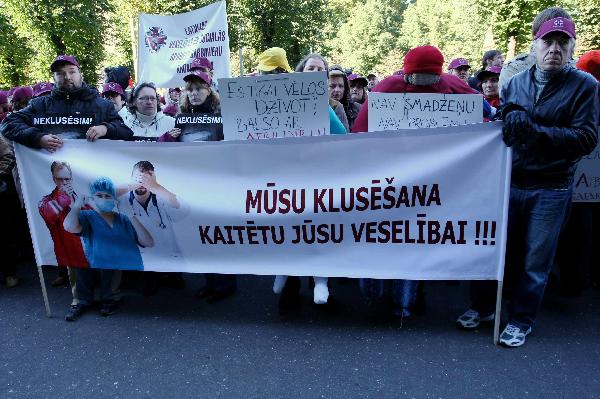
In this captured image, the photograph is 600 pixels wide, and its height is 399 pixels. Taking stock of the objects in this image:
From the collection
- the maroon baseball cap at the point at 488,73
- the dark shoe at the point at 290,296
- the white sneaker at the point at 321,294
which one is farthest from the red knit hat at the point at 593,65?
the dark shoe at the point at 290,296

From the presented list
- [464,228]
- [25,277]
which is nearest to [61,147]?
[25,277]

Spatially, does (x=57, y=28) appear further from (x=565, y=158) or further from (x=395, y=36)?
(x=395, y=36)

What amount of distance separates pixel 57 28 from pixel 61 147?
17140 millimetres

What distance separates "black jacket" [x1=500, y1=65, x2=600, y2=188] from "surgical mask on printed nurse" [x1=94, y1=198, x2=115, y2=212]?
2790 millimetres

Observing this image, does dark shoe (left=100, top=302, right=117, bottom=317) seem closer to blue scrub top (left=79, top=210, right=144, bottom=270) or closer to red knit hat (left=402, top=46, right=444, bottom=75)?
blue scrub top (left=79, top=210, right=144, bottom=270)

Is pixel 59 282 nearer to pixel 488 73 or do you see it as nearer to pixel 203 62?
pixel 203 62

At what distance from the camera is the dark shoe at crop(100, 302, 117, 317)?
395cm

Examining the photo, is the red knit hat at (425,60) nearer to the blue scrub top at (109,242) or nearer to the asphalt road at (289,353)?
the asphalt road at (289,353)

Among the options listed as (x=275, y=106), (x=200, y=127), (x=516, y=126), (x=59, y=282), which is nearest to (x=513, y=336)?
(x=516, y=126)

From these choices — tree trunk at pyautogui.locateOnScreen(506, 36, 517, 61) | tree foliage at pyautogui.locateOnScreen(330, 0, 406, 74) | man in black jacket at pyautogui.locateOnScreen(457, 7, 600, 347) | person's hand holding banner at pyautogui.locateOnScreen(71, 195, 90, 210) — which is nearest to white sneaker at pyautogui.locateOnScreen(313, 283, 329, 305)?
man in black jacket at pyautogui.locateOnScreen(457, 7, 600, 347)

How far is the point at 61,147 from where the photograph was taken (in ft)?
12.3

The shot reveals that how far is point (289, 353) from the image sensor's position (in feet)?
10.8

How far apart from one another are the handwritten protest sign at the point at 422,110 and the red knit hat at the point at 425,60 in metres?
0.25

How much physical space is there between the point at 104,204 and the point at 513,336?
9.87ft
